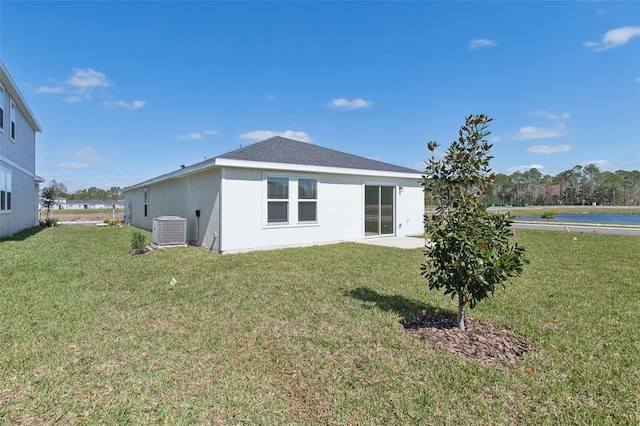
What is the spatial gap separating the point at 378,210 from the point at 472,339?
9.18m

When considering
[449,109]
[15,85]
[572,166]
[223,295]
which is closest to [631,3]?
[449,109]

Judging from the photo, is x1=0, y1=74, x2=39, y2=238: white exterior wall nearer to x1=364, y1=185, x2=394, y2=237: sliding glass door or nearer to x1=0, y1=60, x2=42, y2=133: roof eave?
x1=0, y1=60, x2=42, y2=133: roof eave

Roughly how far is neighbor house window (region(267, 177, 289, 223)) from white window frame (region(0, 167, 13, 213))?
32.1 ft

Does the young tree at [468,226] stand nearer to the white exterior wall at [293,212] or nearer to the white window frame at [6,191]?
the white exterior wall at [293,212]

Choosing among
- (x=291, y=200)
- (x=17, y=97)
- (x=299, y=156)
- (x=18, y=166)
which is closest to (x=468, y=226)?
(x=291, y=200)

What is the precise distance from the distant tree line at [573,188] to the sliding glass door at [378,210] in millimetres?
64061

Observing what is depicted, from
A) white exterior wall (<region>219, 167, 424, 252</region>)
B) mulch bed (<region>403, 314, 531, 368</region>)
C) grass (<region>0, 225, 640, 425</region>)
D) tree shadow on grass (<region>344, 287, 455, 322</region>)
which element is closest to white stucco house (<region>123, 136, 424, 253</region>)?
white exterior wall (<region>219, 167, 424, 252</region>)

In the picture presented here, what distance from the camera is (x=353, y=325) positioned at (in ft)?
12.5

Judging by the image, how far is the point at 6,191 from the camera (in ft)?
39.3

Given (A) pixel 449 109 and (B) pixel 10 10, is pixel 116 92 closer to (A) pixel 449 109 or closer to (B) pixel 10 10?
(B) pixel 10 10

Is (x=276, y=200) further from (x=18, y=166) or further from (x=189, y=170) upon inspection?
(x=18, y=166)

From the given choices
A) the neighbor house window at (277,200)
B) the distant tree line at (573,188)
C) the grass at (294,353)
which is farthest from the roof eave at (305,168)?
the distant tree line at (573,188)

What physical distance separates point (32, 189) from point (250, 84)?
519 inches

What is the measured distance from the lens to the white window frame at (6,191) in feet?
37.3
